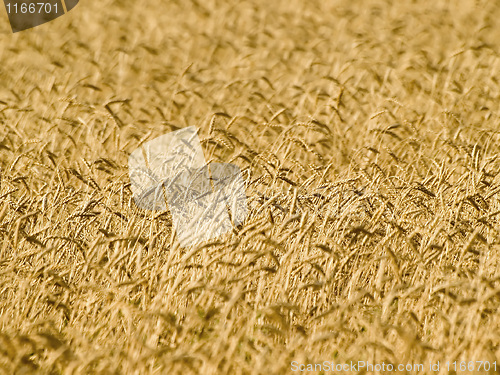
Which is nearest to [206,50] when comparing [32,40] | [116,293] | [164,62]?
[164,62]

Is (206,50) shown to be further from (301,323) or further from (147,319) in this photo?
(147,319)

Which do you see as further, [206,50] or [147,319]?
[206,50]

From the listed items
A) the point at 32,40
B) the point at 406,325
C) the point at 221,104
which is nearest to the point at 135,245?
the point at 406,325

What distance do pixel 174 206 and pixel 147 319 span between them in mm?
1334

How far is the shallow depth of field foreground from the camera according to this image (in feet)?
8.43

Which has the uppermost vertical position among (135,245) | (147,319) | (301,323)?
(147,319)

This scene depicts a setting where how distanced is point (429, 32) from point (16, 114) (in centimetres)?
630

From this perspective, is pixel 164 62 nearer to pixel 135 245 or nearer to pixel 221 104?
pixel 221 104

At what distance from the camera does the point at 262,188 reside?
4.93 metres

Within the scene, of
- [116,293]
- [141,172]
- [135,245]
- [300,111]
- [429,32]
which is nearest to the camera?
[116,293]

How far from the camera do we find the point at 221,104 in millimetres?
6199

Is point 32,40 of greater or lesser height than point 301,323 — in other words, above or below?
above

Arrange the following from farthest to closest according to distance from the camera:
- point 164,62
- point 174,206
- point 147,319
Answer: point 164,62 → point 174,206 → point 147,319

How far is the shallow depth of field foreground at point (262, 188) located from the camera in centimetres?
257
